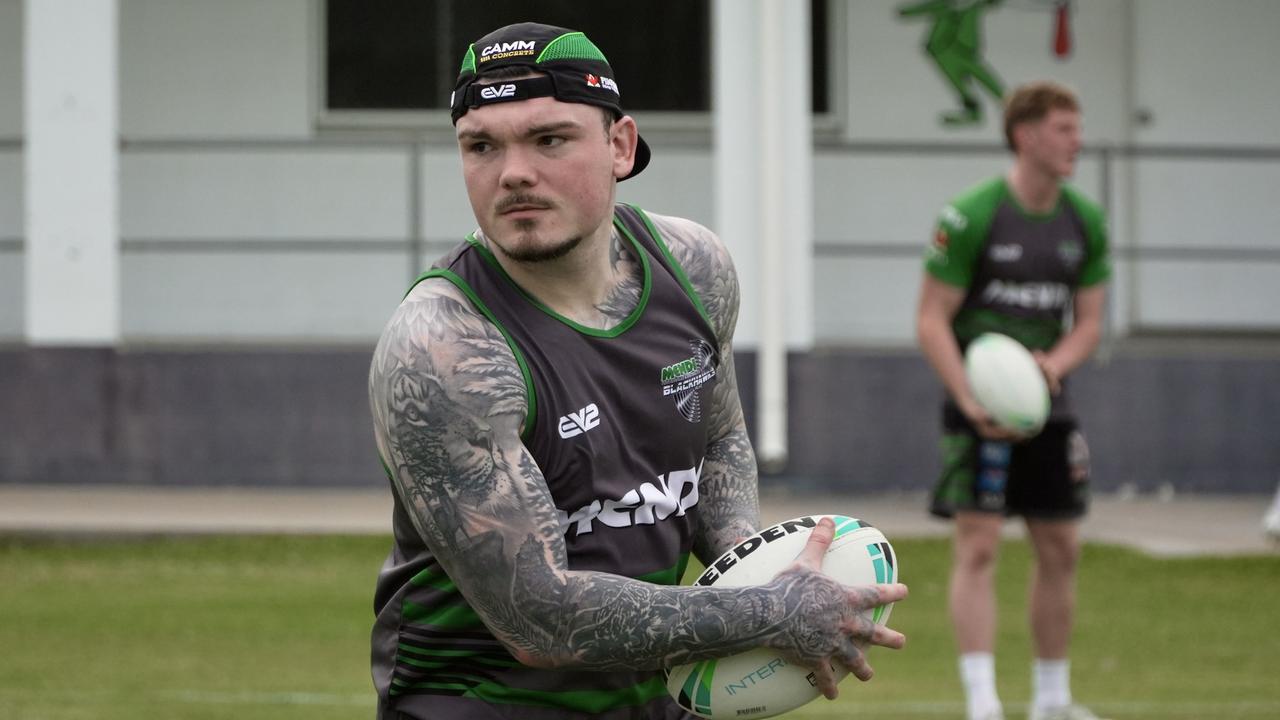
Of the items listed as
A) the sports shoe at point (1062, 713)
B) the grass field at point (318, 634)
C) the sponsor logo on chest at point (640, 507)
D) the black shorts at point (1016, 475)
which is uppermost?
the sponsor logo on chest at point (640, 507)

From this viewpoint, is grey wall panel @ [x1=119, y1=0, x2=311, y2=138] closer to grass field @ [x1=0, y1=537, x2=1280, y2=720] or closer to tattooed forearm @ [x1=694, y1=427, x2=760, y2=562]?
grass field @ [x1=0, y1=537, x2=1280, y2=720]

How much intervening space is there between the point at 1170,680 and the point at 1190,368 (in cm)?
806

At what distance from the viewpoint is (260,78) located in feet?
58.8

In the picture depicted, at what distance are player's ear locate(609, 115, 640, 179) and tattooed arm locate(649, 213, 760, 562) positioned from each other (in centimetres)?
30

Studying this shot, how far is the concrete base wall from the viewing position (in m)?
16.0

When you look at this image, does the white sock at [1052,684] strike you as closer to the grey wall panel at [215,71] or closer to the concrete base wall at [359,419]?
the concrete base wall at [359,419]

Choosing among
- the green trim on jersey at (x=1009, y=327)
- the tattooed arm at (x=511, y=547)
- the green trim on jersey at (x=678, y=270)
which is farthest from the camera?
the green trim on jersey at (x=1009, y=327)

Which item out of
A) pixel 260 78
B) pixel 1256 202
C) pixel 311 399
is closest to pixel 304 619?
pixel 311 399

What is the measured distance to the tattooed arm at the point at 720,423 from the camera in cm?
395

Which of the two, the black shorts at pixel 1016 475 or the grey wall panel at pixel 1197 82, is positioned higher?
the grey wall panel at pixel 1197 82

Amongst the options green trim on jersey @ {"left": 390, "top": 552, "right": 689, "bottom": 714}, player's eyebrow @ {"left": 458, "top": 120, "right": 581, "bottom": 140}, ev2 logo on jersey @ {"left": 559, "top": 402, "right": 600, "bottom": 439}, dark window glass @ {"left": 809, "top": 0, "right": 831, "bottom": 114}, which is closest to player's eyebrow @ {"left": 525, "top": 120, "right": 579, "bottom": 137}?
player's eyebrow @ {"left": 458, "top": 120, "right": 581, "bottom": 140}

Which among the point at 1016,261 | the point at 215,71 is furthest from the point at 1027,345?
the point at 215,71

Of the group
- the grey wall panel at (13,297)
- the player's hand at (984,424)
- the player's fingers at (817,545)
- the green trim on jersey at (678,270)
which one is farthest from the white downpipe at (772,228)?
the player's fingers at (817,545)

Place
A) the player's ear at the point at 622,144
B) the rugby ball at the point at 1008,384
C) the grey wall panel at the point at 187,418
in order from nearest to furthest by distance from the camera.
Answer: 1. the player's ear at the point at 622,144
2. the rugby ball at the point at 1008,384
3. the grey wall panel at the point at 187,418
